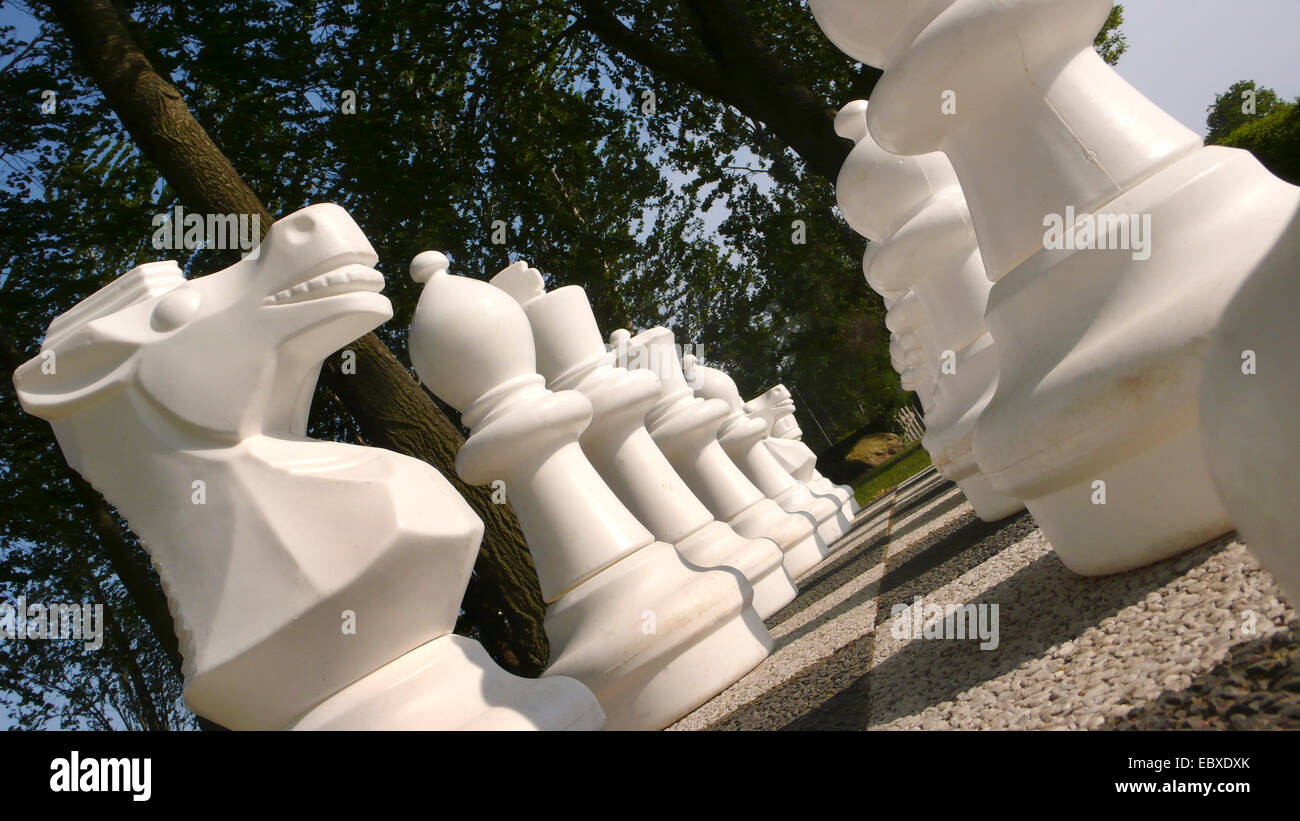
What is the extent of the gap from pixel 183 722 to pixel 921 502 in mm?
14763

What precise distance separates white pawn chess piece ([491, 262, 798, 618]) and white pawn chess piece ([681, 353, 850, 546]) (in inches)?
69.1

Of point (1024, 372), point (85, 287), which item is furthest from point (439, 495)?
point (85, 287)

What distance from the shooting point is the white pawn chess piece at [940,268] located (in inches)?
91.4

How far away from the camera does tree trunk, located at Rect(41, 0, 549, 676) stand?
425cm

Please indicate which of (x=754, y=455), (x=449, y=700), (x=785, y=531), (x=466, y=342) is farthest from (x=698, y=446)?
(x=449, y=700)

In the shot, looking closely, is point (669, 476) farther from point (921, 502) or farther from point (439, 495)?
point (921, 502)

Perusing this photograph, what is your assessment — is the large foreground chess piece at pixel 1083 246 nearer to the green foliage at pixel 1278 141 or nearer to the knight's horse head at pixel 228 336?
the knight's horse head at pixel 228 336

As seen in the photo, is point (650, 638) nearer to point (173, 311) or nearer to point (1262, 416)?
point (173, 311)

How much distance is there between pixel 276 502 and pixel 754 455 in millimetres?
3801

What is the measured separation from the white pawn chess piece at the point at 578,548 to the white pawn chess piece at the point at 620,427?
17.6 inches

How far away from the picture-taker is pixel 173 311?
1.75 m

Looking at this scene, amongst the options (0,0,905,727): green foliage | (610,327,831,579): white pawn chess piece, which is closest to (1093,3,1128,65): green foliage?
(0,0,905,727): green foliage

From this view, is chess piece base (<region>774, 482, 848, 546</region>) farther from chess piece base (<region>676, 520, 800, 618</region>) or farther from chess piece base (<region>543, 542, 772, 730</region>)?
chess piece base (<region>543, 542, 772, 730</region>)

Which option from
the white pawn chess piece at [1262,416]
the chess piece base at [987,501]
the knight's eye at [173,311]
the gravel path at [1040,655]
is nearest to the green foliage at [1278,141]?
the chess piece base at [987,501]
